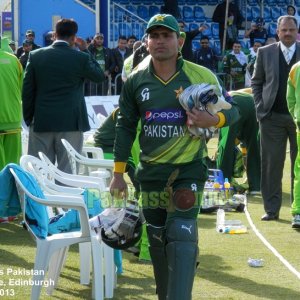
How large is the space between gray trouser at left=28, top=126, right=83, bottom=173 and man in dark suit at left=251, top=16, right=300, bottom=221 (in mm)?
2063

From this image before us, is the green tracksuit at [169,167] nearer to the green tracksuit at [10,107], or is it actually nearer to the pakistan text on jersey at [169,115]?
the pakistan text on jersey at [169,115]

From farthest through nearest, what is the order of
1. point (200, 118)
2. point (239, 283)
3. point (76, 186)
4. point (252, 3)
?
1. point (252, 3)
2. point (76, 186)
3. point (239, 283)
4. point (200, 118)

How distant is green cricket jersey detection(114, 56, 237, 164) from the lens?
5.89m

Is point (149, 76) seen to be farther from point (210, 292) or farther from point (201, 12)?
point (201, 12)

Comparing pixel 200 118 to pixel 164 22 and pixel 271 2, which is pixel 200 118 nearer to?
pixel 164 22

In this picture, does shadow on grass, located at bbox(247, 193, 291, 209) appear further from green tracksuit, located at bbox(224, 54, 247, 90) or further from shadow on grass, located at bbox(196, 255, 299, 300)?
green tracksuit, located at bbox(224, 54, 247, 90)

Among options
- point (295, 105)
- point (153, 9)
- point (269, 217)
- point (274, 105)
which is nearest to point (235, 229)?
point (269, 217)

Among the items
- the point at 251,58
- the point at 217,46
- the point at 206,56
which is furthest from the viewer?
A: the point at 217,46

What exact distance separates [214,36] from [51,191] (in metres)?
24.3

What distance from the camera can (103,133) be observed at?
10.1 meters

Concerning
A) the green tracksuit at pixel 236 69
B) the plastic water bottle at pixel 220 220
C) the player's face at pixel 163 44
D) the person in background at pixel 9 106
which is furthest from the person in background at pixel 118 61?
the player's face at pixel 163 44

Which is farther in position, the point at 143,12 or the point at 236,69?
the point at 143,12

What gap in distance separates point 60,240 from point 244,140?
22.4 feet

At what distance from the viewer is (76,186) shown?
795cm
